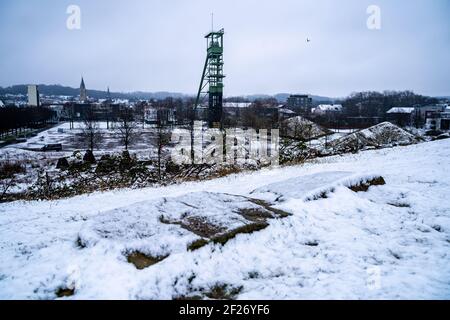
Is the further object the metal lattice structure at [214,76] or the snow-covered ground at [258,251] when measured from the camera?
the metal lattice structure at [214,76]

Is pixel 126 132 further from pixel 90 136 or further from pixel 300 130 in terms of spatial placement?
pixel 300 130

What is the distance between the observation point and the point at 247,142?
2642 cm

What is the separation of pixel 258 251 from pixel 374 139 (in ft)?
86.4

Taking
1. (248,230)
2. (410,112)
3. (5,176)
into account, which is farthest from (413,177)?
(410,112)

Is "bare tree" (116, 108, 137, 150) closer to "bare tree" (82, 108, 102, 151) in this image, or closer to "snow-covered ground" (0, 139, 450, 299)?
"bare tree" (82, 108, 102, 151)

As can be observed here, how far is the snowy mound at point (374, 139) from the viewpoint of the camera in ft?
79.9

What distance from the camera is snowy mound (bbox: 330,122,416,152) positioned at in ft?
79.9

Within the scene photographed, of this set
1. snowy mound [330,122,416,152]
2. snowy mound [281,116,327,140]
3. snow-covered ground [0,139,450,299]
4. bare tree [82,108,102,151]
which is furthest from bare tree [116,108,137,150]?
snow-covered ground [0,139,450,299]

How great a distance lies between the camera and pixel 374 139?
27.6 meters

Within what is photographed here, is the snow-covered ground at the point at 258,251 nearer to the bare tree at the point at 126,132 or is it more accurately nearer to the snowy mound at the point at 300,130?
the bare tree at the point at 126,132

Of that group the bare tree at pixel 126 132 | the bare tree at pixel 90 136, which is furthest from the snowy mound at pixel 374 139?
the bare tree at pixel 90 136

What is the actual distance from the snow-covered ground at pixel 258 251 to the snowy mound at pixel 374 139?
56.4 ft
